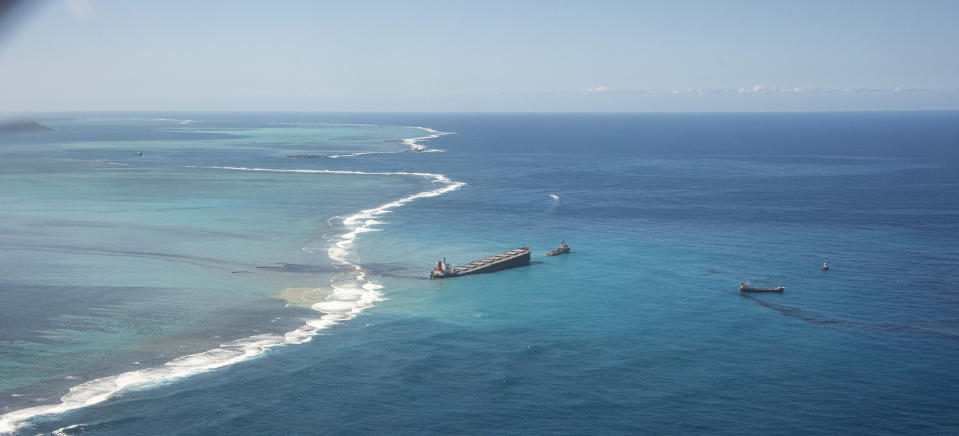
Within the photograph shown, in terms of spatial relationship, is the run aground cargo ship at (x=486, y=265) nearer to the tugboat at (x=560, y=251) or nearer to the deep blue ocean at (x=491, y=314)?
the deep blue ocean at (x=491, y=314)

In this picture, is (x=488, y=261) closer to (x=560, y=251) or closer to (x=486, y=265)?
(x=486, y=265)

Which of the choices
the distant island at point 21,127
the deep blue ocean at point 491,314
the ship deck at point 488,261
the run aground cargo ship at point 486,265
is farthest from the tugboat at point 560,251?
the distant island at point 21,127

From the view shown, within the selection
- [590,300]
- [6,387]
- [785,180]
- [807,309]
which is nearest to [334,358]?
[6,387]

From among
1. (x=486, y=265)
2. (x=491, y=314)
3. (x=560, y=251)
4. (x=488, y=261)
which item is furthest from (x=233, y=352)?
(x=560, y=251)

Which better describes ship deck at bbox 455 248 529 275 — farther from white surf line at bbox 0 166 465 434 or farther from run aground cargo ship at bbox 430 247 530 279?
white surf line at bbox 0 166 465 434

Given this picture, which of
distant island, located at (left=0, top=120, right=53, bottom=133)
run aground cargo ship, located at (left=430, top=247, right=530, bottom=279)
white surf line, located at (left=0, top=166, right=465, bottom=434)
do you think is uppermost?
distant island, located at (left=0, top=120, right=53, bottom=133)

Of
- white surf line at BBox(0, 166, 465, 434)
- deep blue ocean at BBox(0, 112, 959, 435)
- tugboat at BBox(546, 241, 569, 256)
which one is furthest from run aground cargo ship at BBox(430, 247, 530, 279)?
white surf line at BBox(0, 166, 465, 434)
